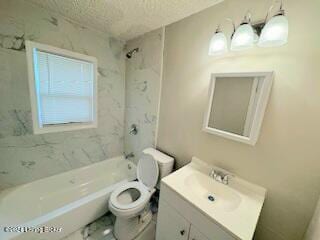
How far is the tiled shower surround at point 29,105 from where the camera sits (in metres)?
1.35

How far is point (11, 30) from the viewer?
4.31ft

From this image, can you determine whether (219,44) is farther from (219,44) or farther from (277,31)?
(277,31)

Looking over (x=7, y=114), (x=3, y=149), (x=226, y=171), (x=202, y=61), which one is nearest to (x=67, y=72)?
(x=7, y=114)

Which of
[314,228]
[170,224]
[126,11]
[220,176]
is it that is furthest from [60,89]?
[314,228]

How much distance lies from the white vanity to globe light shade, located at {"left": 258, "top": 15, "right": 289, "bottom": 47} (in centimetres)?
103

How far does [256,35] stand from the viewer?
37.2 inches

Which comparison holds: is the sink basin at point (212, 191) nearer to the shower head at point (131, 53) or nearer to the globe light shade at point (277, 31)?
the globe light shade at point (277, 31)

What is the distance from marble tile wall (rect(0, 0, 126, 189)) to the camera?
1.34 metres

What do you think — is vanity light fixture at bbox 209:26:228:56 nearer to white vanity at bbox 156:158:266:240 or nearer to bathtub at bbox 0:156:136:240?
white vanity at bbox 156:158:266:240

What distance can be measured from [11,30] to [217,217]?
7.74 ft

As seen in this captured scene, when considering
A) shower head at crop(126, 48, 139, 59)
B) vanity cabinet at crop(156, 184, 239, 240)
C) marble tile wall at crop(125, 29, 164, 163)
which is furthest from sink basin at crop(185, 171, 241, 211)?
shower head at crop(126, 48, 139, 59)

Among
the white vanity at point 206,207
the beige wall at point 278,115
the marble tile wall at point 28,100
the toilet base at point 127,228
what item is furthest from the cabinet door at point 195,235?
the marble tile wall at point 28,100

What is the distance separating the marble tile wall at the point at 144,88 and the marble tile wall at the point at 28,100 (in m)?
0.08

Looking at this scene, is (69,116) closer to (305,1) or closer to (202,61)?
(202,61)
